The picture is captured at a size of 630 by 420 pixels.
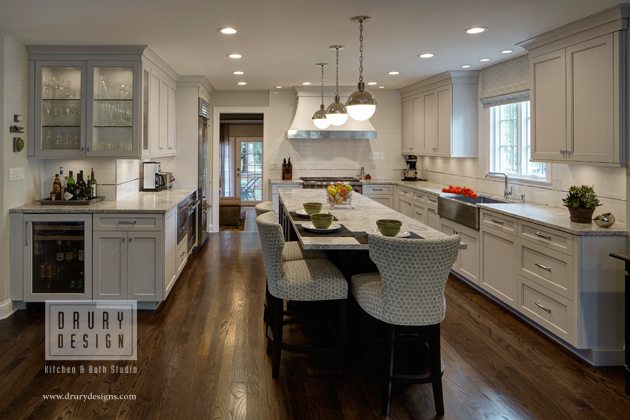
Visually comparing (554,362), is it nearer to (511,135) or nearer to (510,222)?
(510,222)

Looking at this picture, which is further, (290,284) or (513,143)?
(513,143)

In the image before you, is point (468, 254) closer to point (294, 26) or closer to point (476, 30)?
point (476, 30)

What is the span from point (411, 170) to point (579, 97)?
165 inches

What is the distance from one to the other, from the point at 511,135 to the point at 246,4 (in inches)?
136

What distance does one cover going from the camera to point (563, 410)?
272cm

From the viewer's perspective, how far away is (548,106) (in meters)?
4.17

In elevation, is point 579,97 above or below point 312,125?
below

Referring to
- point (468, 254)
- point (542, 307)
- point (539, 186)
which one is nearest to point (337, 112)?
point (468, 254)

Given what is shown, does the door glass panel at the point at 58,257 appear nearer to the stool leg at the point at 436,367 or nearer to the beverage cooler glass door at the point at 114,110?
the beverage cooler glass door at the point at 114,110

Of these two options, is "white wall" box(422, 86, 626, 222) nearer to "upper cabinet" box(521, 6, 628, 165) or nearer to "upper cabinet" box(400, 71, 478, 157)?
"upper cabinet" box(400, 71, 478, 157)

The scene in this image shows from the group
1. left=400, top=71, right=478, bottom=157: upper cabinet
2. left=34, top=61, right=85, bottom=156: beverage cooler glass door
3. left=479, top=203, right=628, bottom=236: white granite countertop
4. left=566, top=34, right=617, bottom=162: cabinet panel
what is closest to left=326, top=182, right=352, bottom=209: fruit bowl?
left=479, top=203, right=628, bottom=236: white granite countertop

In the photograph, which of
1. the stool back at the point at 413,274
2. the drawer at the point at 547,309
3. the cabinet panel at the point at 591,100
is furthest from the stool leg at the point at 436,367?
the cabinet panel at the point at 591,100

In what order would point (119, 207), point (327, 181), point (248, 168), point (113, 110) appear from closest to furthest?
point (119, 207), point (113, 110), point (327, 181), point (248, 168)

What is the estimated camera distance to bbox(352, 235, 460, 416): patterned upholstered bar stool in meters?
2.49
